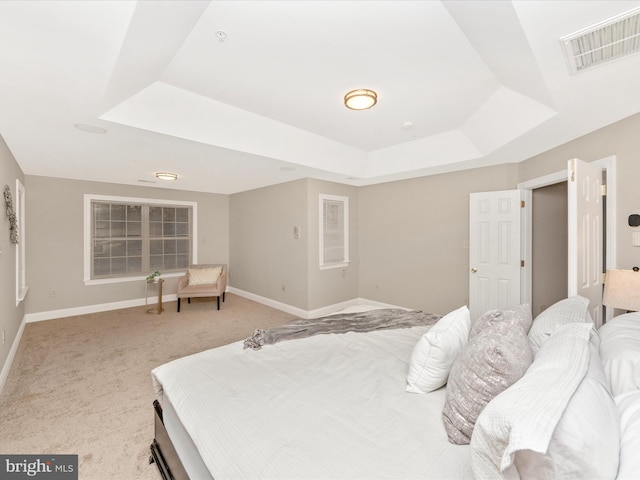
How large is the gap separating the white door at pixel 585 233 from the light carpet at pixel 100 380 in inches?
126

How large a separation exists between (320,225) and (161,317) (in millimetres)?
3083

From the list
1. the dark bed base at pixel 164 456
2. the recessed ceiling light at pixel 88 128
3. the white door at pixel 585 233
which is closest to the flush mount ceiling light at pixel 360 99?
the white door at pixel 585 233

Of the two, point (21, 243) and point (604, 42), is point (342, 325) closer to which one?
point (604, 42)

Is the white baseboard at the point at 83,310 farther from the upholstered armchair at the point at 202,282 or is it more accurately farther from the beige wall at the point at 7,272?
the beige wall at the point at 7,272

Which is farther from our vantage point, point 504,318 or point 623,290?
point 623,290

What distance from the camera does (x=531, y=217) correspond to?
392 cm

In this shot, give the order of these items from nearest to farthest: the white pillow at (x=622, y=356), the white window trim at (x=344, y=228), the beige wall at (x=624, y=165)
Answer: the white pillow at (x=622, y=356) < the beige wall at (x=624, y=165) < the white window trim at (x=344, y=228)

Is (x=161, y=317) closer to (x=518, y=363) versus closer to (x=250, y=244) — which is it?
(x=250, y=244)

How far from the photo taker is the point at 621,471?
0.78m

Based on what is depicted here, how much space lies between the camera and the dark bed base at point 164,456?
151cm

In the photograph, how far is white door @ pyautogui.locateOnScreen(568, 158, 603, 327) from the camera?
2.19 metres

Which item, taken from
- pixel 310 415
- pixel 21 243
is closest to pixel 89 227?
pixel 21 243

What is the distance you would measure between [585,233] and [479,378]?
1951 mm

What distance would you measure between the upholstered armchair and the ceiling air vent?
17.6ft
